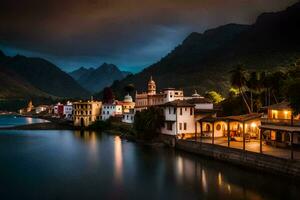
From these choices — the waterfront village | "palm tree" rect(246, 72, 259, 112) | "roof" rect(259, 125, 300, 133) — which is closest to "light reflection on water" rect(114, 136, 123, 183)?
the waterfront village

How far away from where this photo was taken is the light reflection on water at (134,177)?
108ft

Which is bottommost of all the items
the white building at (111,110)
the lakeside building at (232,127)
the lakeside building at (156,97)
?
the lakeside building at (232,127)

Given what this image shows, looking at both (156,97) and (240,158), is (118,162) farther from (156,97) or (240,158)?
(156,97)

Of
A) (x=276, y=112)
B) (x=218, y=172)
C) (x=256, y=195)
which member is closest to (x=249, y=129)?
(x=276, y=112)

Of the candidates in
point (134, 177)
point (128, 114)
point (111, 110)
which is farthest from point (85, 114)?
point (134, 177)

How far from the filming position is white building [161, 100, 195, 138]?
6297 centimetres

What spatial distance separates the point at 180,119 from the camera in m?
A: 63.2

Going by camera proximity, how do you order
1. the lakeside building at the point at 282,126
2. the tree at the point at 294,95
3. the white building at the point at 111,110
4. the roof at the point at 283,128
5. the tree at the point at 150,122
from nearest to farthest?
the roof at the point at 283,128 < the tree at the point at 294,95 < the lakeside building at the point at 282,126 < the tree at the point at 150,122 < the white building at the point at 111,110

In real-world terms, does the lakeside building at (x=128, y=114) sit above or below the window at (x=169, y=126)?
above

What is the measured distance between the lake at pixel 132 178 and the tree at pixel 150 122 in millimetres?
8107

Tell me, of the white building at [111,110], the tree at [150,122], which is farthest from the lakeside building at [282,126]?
the white building at [111,110]

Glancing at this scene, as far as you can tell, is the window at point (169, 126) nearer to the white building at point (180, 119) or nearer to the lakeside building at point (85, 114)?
the white building at point (180, 119)

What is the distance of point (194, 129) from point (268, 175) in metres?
28.0

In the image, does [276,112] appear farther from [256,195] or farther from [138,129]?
[138,129]
